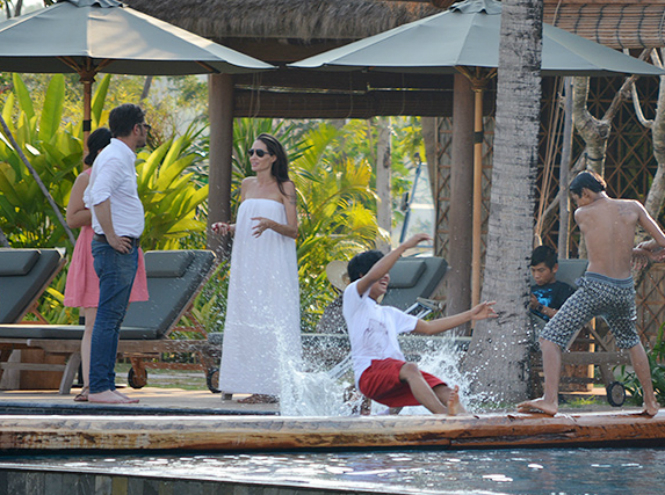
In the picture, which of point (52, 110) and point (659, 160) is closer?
point (659, 160)

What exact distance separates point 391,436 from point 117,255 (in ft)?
7.38

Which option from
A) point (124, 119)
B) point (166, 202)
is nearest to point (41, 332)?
point (124, 119)

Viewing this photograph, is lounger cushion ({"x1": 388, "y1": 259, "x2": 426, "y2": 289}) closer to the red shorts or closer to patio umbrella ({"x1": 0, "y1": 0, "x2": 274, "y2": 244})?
patio umbrella ({"x1": 0, "y1": 0, "x2": 274, "y2": 244})

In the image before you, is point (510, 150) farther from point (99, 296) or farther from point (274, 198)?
point (99, 296)

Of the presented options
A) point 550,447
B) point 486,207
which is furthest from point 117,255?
point 486,207

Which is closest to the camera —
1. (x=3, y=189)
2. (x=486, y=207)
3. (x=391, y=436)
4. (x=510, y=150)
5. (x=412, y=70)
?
(x=391, y=436)

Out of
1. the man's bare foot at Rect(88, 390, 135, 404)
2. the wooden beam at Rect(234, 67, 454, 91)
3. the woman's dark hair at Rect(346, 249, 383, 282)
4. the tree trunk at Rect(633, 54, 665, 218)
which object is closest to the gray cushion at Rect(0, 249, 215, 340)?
the man's bare foot at Rect(88, 390, 135, 404)

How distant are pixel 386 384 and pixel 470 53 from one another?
144 inches

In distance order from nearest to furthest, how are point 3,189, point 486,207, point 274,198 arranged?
point 274,198 → point 3,189 → point 486,207

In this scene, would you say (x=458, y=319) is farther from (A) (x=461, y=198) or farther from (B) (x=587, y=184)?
(A) (x=461, y=198)

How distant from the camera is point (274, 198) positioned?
303 inches

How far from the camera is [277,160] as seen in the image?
7.64m

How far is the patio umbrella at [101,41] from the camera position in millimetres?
8445

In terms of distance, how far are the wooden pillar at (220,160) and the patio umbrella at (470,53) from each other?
323 cm
